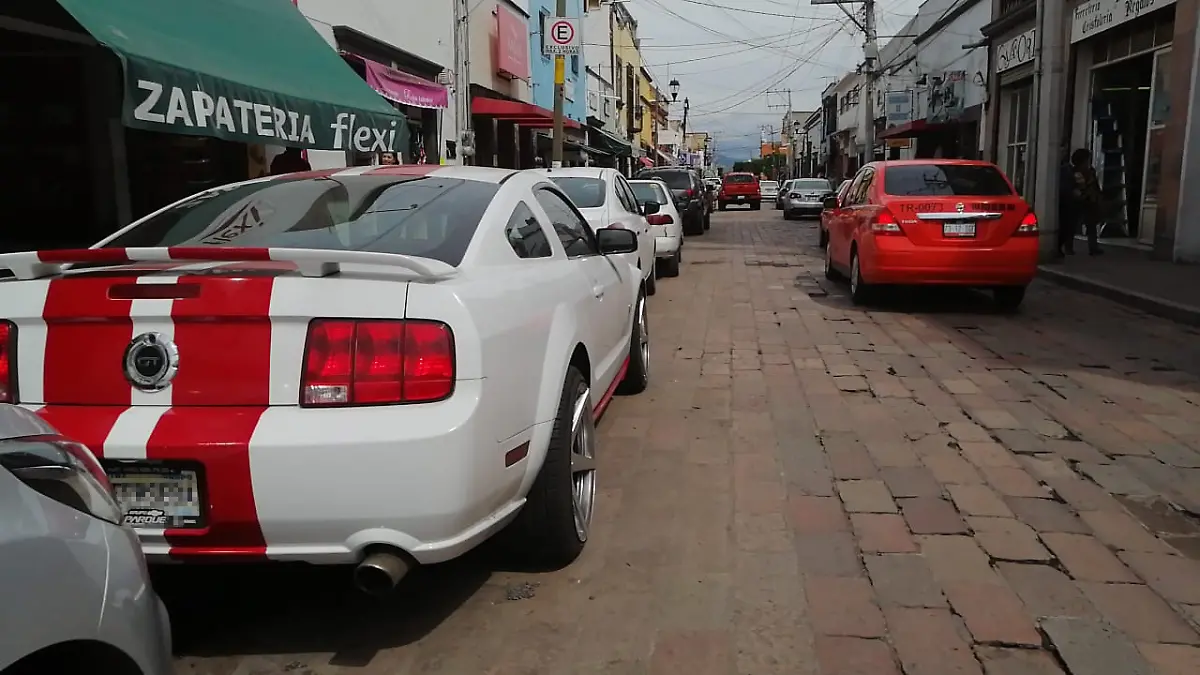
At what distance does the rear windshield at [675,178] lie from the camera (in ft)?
75.6

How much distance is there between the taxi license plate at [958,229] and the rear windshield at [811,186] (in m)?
22.1

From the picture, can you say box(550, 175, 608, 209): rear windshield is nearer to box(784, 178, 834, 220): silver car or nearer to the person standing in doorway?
the person standing in doorway

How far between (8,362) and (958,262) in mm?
8301

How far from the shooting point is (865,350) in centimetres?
803

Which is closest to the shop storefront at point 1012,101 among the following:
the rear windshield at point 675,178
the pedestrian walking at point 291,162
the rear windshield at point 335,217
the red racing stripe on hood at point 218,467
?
the rear windshield at point 675,178

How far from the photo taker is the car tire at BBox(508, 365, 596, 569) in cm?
350

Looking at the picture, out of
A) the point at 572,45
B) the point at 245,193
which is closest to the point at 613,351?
the point at 245,193

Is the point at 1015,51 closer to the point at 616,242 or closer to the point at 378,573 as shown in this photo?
the point at 616,242

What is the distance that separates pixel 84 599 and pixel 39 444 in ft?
1.11

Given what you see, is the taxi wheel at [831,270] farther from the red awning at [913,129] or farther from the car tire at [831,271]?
the red awning at [913,129]

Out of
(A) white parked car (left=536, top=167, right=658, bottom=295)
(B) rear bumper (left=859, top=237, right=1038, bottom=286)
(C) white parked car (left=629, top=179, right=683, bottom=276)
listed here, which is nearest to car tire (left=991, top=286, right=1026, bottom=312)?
(B) rear bumper (left=859, top=237, right=1038, bottom=286)

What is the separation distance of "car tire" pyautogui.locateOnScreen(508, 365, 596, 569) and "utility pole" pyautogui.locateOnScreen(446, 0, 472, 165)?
1342cm

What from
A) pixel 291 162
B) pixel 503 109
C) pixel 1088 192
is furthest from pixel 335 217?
pixel 503 109

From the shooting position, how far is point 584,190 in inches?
405
